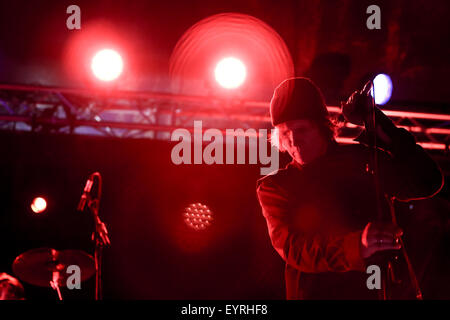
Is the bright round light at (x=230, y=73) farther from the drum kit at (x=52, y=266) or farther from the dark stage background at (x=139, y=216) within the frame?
the drum kit at (x=52, y=266)

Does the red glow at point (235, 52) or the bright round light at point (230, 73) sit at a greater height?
the red glow at point (235, 52)

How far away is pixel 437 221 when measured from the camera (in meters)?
5.13

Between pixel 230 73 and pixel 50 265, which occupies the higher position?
pixel 230 73

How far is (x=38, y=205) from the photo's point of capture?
5.30 m

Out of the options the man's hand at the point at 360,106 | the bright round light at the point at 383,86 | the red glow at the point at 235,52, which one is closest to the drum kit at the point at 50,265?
the red glow at the point at 235,52

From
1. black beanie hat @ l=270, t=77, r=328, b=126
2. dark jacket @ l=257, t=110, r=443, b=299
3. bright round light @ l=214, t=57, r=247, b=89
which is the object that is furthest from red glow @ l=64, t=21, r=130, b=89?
dark jacket @ l=257, t=110, r=443, b=299

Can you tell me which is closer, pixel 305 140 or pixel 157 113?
pixel 305 140

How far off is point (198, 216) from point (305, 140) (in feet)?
10.7

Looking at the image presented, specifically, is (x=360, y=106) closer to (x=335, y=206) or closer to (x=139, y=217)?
(x=335, y=206)

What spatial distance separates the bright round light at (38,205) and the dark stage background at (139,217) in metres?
0.07

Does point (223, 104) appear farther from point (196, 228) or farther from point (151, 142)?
point (196, 228)

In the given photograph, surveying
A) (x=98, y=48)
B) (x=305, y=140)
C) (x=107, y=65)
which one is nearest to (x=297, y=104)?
(x=305, y=140)

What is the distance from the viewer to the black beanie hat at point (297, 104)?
7.89 feet

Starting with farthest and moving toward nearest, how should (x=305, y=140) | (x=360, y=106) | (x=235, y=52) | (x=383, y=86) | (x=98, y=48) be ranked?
(x=235, y=52) → (x=98, y=48) → (x=383, y=86) → (x=305, y=140) → (x=360, y=106)
